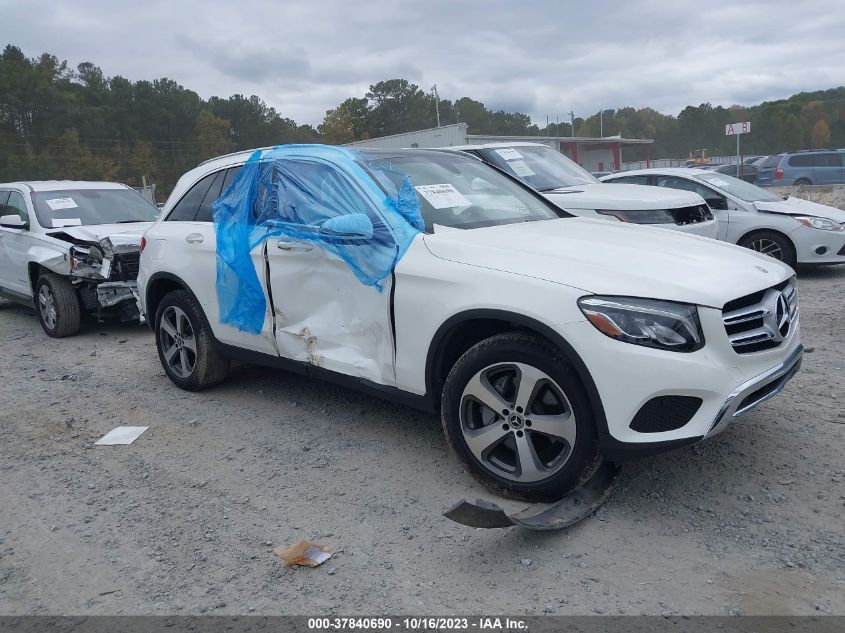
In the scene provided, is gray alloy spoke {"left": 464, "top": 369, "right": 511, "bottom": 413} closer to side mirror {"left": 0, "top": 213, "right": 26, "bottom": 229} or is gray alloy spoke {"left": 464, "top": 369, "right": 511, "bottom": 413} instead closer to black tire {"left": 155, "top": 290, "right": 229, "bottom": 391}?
black tire {"left": 155, "top": 290, "right": 229, "bottom": 391}

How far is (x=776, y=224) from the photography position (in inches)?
353

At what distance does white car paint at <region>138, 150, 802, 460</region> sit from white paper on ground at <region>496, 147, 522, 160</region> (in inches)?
169

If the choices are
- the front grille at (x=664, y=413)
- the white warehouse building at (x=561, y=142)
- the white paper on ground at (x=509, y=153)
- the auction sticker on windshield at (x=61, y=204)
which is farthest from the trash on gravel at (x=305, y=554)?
the white warehouse building at (x=561, y=142)

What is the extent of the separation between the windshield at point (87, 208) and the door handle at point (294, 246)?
5035 millimetres

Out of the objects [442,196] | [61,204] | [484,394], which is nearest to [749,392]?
[484,394]

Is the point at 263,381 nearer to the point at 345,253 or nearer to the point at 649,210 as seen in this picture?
the point at 345,253

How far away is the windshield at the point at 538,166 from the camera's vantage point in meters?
8.63

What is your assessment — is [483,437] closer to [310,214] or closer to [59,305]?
[310,214]

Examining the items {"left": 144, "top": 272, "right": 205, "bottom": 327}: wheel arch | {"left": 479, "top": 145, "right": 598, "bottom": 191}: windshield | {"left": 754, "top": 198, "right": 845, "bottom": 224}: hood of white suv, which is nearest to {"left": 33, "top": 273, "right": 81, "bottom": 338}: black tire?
{"left": 144, "top": 272, "right": 205, "bottom": 327}: wheel arch

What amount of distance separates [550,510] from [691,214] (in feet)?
19.1

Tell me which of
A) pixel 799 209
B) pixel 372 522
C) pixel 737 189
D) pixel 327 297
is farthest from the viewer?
pixel 737 189

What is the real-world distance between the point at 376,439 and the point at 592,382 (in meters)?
1.80

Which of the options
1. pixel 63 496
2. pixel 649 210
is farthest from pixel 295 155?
pixel 649 210

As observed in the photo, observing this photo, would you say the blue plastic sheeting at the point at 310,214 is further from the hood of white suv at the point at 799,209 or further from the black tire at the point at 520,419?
the hood of white suv at the point at 799,209
